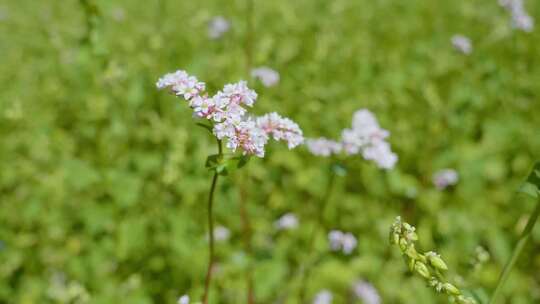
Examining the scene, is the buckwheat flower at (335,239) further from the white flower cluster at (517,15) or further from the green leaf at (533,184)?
the white flower cluster at (517,15)

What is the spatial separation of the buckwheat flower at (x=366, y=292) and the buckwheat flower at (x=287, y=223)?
1.58ft

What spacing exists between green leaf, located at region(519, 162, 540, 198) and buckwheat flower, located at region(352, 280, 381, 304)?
131 cm

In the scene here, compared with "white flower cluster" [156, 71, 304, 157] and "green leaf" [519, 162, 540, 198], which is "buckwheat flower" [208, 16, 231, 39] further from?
"green leaf" [519, 162, 540, 198]

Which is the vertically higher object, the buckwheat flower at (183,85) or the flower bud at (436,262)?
the buckwheat flower at (183,85)

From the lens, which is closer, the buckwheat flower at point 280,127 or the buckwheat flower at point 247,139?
the buckwheat flower at point 247,139

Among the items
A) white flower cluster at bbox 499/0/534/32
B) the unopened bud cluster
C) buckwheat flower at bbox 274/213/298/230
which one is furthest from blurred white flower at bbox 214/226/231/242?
white flower cluster at bbox 499/0/534/32

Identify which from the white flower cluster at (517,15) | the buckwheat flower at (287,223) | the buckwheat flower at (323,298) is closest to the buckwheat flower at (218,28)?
the buckwheat flower at (287,223)

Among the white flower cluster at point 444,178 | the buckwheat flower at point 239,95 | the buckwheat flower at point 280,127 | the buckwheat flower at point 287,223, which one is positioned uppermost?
the white flower cluster at point 444,178

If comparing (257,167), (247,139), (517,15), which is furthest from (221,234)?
(517,15)

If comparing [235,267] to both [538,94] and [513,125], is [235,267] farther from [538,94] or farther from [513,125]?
[538,94]

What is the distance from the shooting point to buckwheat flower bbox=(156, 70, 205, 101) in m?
1.26

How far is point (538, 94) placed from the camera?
3.88 m

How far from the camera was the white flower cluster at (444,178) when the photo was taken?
307 centimetres

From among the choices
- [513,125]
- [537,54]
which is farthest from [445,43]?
[513,125]
